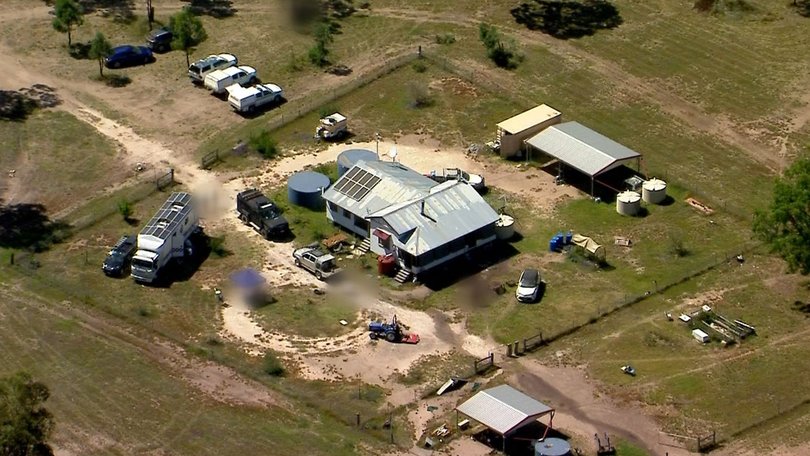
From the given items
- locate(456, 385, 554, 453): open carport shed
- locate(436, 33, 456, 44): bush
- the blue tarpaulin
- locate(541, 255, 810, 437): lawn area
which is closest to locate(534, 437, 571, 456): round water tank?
locate(456, 385, 554, 453): open carport shed

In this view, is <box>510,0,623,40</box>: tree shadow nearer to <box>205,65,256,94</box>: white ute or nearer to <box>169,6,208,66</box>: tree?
<box>205,65,256,94</box>: white ute

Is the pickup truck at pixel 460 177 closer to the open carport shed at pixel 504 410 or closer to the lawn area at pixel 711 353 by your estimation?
the lawn area at pixel 711 353

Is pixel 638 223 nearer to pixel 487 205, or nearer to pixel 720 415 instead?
pixel 487 205

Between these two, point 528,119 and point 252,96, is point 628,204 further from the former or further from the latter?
point 252,96

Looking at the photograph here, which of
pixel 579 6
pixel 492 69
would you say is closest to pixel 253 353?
pixel 492 69

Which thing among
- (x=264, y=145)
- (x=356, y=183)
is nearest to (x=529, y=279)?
(x=356, y=183)
